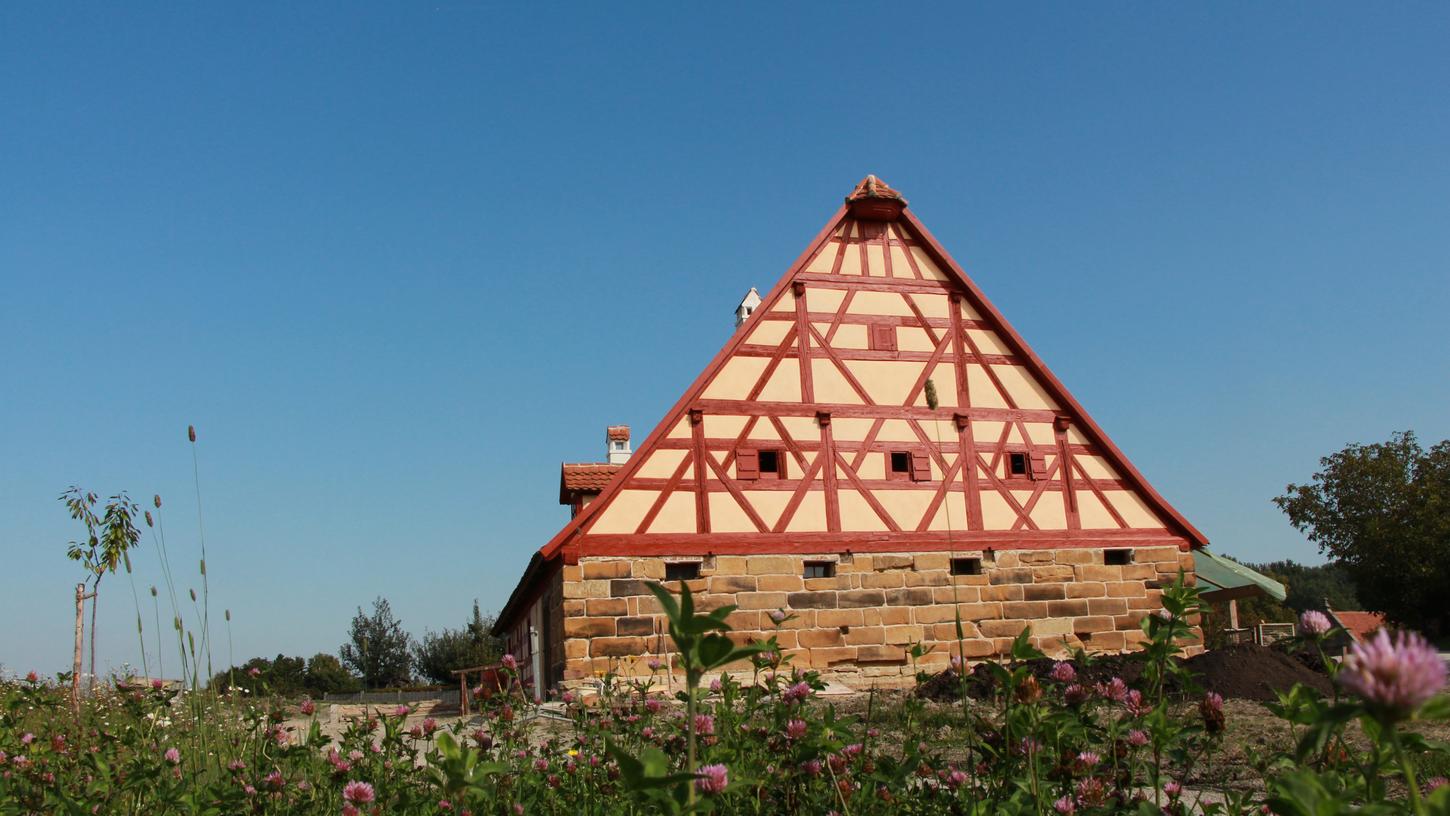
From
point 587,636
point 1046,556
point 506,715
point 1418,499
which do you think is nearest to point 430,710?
point 587,636

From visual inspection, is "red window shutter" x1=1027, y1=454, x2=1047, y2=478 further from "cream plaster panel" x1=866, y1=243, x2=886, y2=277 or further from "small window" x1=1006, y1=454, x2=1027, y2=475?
"cream plaster panel" x1=866, y1=243, x2=886, y2=277

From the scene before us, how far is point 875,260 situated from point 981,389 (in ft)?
8.05

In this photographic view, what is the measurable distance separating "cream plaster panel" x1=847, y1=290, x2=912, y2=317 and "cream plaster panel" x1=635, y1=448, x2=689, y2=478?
3.45m

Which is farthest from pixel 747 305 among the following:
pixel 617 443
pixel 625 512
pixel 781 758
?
pixel 781 758

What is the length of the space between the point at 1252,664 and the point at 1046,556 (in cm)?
373

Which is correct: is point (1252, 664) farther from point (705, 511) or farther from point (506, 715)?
point (506, 715)

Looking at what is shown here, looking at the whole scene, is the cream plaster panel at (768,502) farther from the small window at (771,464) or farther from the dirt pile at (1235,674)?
the dirt pile at (1235,674)

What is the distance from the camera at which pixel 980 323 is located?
1598 cm

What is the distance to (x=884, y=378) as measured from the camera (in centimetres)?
1530

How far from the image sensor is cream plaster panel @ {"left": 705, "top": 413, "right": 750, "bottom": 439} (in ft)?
47.0

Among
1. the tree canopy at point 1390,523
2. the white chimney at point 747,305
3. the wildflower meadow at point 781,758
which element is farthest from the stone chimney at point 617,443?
the tree canopy at point 1390,523

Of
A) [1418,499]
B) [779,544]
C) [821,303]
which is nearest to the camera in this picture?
[779,544]

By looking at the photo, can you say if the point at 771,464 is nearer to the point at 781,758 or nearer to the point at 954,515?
the point at 954,515

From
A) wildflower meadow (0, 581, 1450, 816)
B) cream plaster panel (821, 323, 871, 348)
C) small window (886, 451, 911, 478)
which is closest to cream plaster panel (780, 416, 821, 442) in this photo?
small window (886, 451, 911, 478)
